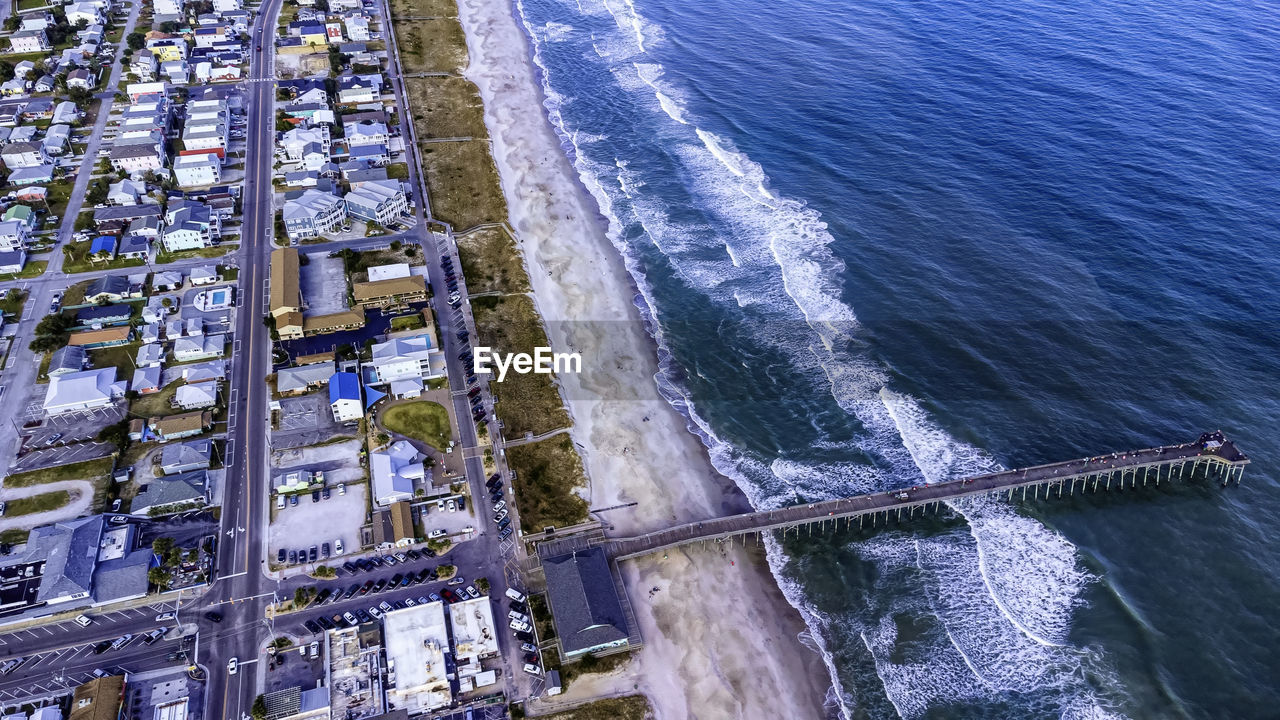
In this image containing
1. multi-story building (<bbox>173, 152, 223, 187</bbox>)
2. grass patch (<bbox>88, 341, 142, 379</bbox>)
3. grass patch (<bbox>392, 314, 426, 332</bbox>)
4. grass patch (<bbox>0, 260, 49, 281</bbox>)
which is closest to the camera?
grass patch (<bbox>88, 341, 142, 379</bbox>)

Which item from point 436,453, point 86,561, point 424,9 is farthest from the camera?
point 424,9

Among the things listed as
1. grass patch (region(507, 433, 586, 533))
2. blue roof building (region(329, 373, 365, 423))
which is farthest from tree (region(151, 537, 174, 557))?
grass patch (region(507, 433, 586, 533))

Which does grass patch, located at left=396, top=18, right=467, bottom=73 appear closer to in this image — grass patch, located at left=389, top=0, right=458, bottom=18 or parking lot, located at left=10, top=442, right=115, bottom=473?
grass patch, located at left=389, top=0, right=458, bottom=18

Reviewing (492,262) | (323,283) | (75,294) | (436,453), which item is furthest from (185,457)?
(492,262)

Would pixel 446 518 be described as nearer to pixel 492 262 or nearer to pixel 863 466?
pixel 863 466

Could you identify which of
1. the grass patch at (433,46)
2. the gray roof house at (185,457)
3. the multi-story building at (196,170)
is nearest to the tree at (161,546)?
the gray roof house at (185,457)

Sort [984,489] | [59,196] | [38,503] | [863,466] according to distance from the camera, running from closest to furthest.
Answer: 1. [38,503]
2. [984,489]
3. [863,466]
4. [59,196]

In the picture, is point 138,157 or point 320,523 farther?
point 138,157
